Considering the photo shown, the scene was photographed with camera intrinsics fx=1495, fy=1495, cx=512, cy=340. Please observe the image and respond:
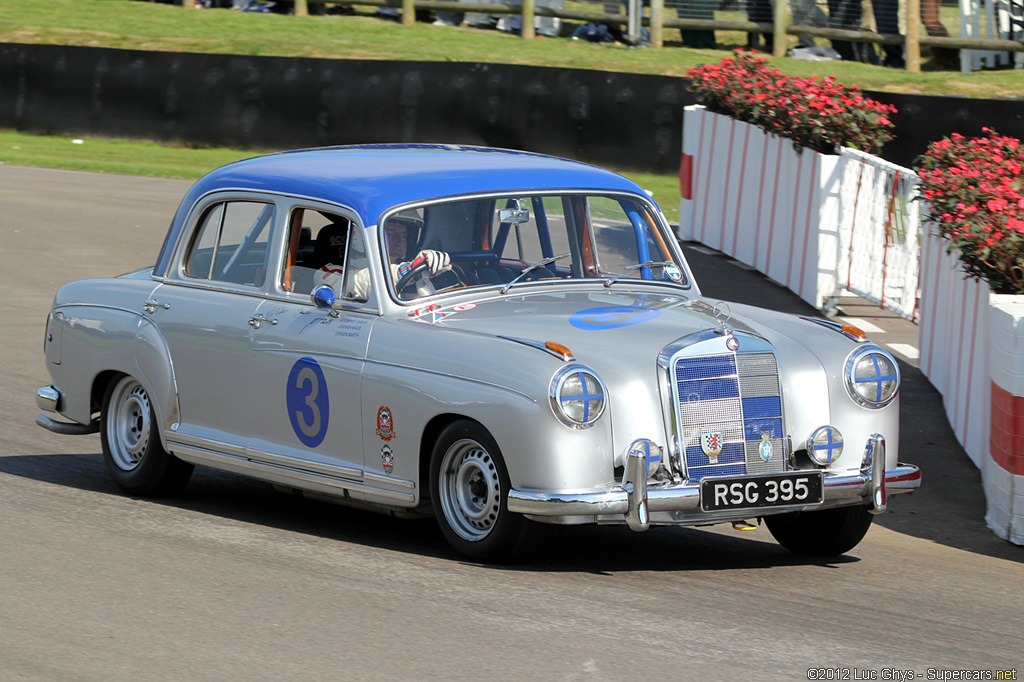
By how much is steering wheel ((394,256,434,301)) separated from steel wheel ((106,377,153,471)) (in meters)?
1.76

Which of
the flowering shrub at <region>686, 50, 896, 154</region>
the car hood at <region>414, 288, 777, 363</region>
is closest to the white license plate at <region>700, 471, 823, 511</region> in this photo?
the car hood at <region>414, 288, 777, 363</region>

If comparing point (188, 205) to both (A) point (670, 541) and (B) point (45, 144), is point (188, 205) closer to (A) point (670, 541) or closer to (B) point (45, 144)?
(A) point (670, 541)

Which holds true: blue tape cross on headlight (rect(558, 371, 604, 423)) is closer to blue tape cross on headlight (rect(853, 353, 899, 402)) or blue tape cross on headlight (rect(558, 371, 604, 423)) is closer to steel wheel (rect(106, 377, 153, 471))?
blue tape cross on headlight (rect(853, 353, 899, 402))

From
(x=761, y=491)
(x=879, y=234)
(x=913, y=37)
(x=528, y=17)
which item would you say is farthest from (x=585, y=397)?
(x=528, y=17)

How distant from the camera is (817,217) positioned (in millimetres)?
13617

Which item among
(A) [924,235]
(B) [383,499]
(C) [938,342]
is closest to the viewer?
(B) [383,499]

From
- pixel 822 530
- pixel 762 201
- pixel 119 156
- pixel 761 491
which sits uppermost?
pixel 762 201

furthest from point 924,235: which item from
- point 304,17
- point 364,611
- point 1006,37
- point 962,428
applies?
point 304,17

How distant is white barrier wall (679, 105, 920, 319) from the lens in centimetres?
1298

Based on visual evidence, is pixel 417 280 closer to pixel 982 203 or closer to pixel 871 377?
pixel 871 377

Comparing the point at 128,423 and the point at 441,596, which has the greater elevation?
the point at 128,423

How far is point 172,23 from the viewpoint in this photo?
31.3 m

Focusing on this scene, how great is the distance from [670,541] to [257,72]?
679 inches

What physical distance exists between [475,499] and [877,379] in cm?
182
